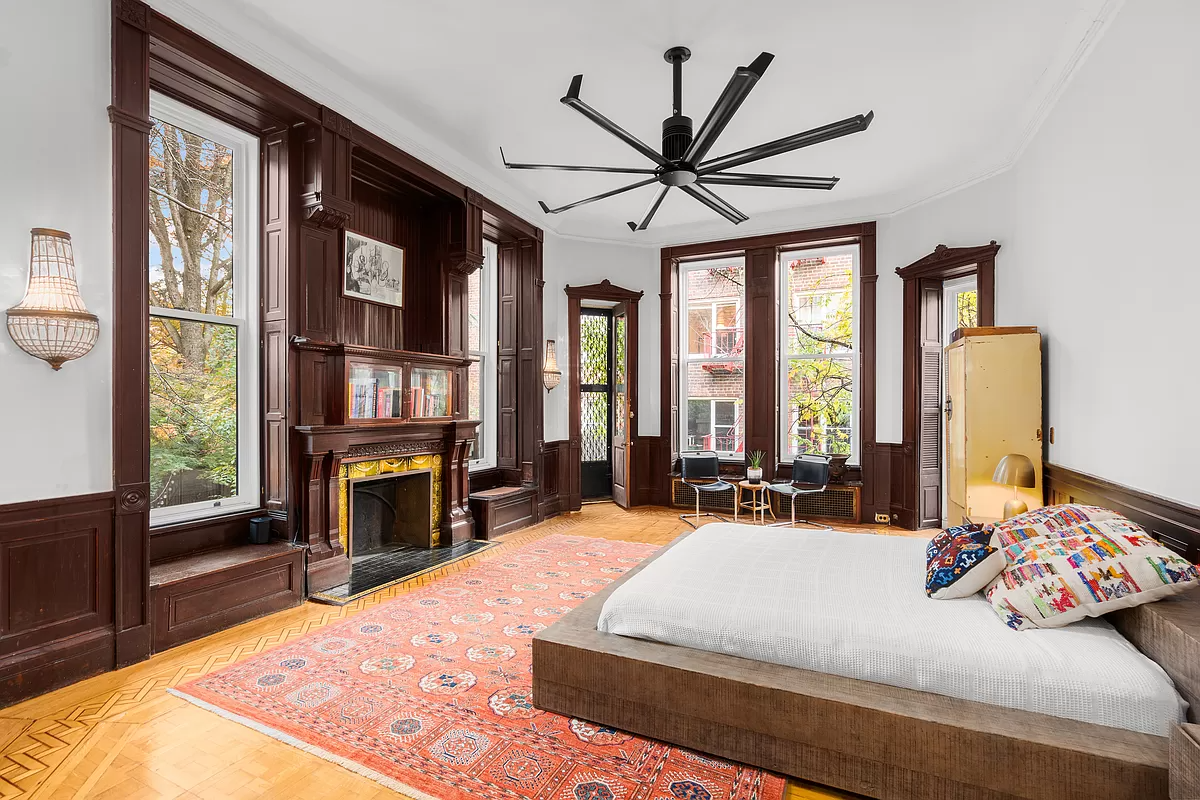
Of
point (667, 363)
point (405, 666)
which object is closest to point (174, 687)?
point (405, 666)

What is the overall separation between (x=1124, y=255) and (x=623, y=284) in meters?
5.54

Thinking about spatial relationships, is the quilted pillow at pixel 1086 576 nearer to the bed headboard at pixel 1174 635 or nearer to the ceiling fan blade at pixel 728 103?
the bed headboard at pixel 1174 635

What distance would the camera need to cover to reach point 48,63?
9.14ft

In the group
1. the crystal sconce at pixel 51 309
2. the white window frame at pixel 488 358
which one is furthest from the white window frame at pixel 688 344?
the crystal sconce at pixel 51 309

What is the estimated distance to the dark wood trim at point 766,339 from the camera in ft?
22.4

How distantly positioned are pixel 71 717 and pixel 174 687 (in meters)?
0.37

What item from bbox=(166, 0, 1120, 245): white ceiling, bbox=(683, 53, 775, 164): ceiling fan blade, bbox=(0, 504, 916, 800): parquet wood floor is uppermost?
bbox=(166, 0, 1120, 245): white ceiling

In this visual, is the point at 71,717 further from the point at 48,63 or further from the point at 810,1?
the point at 810,1

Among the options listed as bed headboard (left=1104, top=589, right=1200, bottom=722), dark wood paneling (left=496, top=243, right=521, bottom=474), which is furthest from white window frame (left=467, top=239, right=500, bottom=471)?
bed headboard (left=1104, top=589, right=1200, bottom=722)

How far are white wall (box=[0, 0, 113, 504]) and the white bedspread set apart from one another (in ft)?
8.96

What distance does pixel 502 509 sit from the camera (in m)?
6.15

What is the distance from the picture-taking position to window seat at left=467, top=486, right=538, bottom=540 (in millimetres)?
5930

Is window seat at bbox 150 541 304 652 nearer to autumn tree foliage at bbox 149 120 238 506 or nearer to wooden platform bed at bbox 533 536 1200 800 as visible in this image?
autumn tree foliage at bbox 149 120 238 506

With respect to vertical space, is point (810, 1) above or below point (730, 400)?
above
